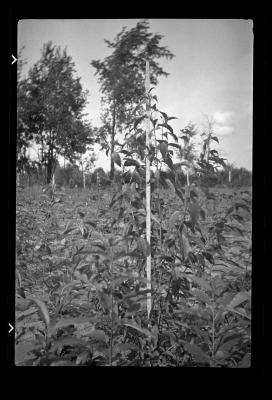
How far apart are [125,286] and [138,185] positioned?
0.49 m

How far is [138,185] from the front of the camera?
1.62 metres

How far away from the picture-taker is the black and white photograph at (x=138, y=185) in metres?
1.54

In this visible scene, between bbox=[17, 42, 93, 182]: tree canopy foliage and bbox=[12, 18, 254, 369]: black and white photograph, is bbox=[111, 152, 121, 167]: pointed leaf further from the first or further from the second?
bbox=[17, 42, 93, 182]: tree canopy foliage

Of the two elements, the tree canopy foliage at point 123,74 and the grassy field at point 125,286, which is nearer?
the grassy field at point 125,286

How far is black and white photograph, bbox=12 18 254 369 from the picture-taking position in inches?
60.6

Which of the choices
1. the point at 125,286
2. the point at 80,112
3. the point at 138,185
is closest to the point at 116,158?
the point at 138,185

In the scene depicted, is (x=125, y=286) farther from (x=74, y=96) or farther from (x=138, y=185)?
(x=74, y=96)

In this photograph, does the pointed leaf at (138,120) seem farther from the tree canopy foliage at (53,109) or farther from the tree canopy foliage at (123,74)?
the tree canopy foliage at (53,109)

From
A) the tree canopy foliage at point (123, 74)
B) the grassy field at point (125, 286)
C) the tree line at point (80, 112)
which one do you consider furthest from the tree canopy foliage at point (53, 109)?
the grassy field at point (125, 286)

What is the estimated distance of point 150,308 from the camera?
1.60m
